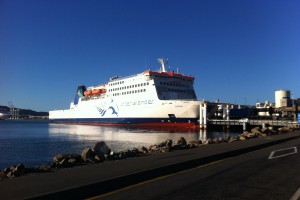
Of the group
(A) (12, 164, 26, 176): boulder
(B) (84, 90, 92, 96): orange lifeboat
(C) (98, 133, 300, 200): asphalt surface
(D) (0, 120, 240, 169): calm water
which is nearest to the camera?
(C) (98, 133, 300, 200): asphalt surface

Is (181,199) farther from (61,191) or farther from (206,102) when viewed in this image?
(206,102)

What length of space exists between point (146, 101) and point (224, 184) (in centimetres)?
5453

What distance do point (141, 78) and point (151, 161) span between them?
180 ft

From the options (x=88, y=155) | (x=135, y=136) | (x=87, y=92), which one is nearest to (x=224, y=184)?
(x=88, y=155)

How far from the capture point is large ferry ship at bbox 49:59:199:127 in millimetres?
57000

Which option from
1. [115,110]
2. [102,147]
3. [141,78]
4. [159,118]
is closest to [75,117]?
[115,110]

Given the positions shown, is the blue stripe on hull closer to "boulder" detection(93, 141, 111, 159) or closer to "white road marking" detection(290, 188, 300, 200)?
"boulder" detection(93, 141, 111, 159)

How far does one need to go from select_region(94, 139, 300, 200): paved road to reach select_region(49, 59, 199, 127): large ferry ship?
46.5 m

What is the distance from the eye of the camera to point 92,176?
7750 mm

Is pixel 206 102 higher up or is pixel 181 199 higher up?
pixel 206 102

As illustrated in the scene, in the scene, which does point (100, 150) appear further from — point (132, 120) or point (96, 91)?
point (96, 91)

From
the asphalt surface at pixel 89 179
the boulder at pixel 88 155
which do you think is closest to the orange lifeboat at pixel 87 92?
the boulder at pixel 88 155

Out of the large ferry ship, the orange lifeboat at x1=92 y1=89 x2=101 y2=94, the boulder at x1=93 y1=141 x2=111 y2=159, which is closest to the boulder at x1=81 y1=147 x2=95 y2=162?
the boulder at x1=93 y1=141 x2=111 y2=159

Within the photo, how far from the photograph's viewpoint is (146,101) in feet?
203
